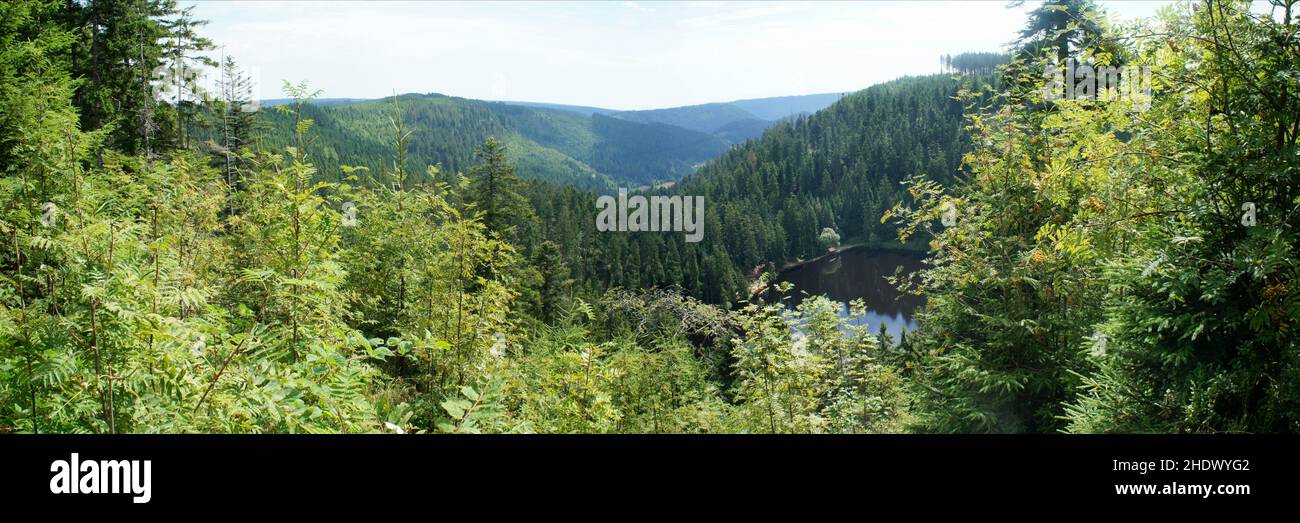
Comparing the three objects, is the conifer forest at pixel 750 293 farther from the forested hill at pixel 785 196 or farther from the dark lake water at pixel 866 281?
the dark lake water at pixel 866 281

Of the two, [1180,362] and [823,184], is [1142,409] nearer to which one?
[1180,362]

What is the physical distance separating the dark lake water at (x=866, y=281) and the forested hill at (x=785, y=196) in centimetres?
515

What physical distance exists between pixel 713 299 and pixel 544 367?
72.9 metres

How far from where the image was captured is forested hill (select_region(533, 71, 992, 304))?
8062 cm

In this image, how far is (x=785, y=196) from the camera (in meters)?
156

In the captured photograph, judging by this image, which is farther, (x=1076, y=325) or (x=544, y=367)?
(x=544, y=367)

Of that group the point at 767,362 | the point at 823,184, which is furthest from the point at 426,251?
the point at 823,184

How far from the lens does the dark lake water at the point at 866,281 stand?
271ft

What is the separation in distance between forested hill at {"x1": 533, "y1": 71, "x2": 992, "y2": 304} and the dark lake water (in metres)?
5.15

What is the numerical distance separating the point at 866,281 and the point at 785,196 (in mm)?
58652

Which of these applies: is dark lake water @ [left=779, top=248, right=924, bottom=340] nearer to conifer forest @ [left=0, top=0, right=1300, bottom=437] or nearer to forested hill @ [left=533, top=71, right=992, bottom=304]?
forested hill @ [left=533, top=71, right=992, bottom=304]

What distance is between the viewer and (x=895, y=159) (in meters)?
167

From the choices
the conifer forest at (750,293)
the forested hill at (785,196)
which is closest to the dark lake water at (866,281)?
the forested hill at (785,196)

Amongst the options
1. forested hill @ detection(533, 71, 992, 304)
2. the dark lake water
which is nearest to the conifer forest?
forested hill @ detection(533, 71, 992, 304)
